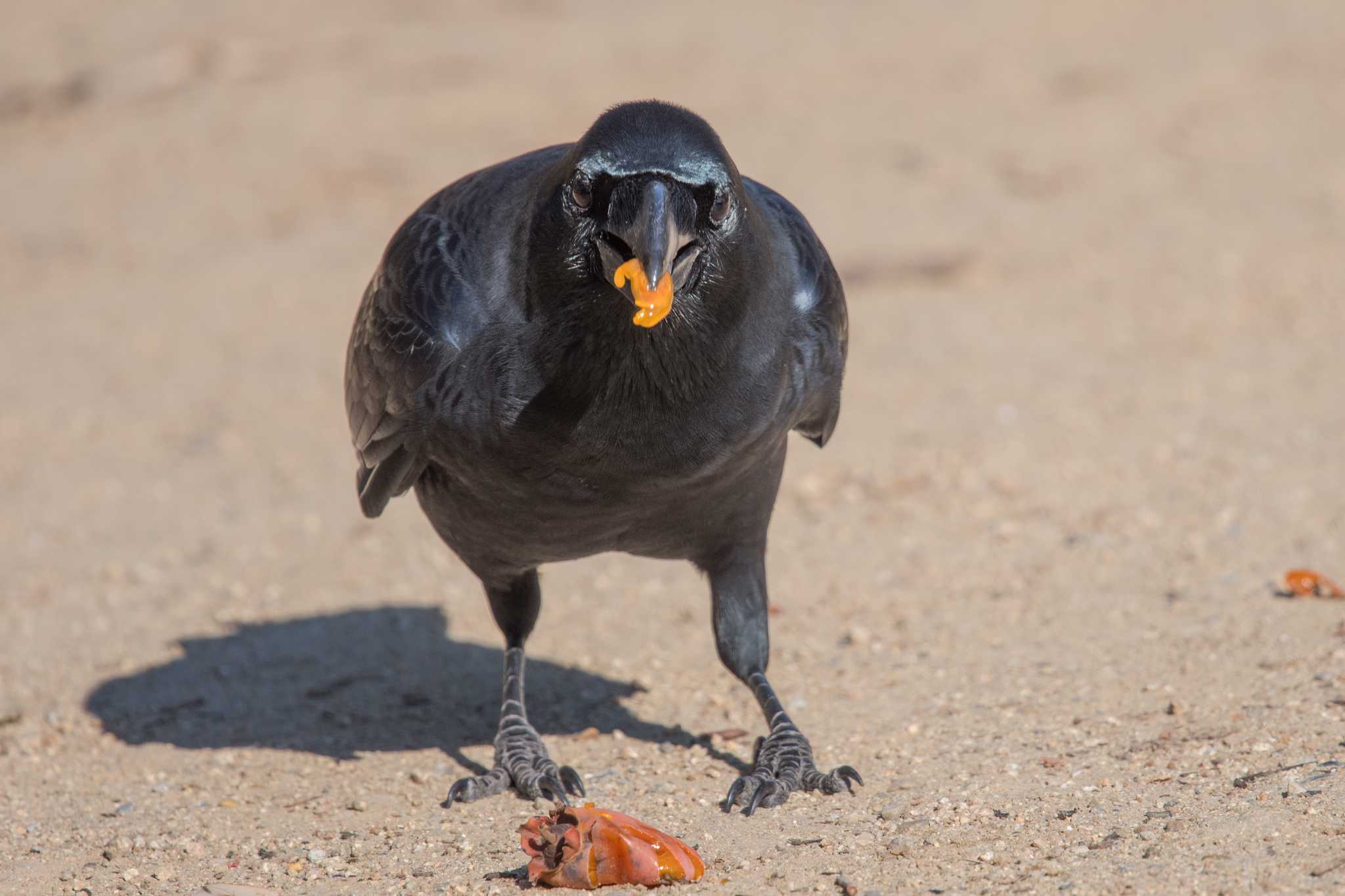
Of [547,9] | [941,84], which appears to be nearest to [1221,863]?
[941,84]

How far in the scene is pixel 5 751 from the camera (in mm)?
5988

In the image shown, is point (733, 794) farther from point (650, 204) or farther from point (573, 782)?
point (650, 204)

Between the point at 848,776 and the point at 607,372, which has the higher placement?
the point at 607,372

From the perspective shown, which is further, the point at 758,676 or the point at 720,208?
the point at 758,676

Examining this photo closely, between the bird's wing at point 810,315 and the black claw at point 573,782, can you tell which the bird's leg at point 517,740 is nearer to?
the black claw at point 573,782

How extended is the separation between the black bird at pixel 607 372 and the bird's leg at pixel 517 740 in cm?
1

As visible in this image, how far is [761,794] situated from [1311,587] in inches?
108

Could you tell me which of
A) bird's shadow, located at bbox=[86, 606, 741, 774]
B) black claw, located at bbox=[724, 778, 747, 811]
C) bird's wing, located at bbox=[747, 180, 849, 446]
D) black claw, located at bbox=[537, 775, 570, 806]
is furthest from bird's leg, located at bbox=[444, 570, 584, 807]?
bird's wing, located at bbox=[747, 180, 849, 446]

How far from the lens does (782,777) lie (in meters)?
5.01

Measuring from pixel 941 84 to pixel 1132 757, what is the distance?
11.1m

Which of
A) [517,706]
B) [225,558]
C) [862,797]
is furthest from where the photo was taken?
[225,558]

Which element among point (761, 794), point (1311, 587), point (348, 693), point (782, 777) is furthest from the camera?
point (348, 693)

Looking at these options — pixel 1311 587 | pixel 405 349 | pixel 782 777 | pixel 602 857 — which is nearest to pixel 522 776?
pixel 782 777

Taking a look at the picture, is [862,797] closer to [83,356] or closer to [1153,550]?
[1153,550]
